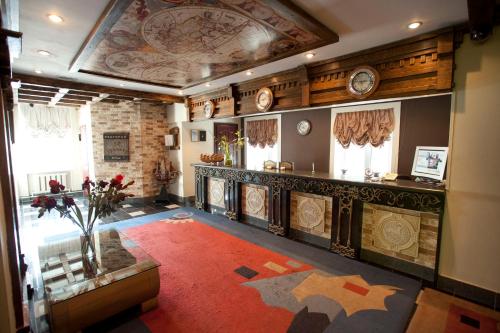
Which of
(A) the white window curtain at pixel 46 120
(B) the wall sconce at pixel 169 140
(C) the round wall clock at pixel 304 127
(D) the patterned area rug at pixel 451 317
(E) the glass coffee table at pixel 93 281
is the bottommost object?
(D) the patterned area rug at pixel 451 317

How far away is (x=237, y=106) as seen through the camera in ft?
15.5

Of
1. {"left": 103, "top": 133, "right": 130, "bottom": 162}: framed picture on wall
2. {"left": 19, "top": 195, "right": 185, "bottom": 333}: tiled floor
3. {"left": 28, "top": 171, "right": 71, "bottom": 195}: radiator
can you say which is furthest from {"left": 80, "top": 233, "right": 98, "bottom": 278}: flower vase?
{"left": 28, "top": 171, "right": 71, "bottom": 195}: radiator

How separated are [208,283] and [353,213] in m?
1.99

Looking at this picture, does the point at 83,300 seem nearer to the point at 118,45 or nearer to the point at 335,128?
the point at 118,45

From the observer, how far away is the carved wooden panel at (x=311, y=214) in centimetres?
350

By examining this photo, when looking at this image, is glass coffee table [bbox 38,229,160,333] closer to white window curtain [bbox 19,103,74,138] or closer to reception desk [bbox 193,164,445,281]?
reception desk [bbox 193,164,445,281]

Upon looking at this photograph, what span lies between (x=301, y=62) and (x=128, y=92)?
3610mm

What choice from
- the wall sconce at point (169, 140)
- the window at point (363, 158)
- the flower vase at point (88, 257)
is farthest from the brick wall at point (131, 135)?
the window at point (363, 158)

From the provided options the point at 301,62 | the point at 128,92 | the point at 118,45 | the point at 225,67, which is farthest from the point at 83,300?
the point at 128,92

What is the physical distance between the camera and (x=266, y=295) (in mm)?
2402

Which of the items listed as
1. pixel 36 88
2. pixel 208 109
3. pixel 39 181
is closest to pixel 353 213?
pixel 208 109

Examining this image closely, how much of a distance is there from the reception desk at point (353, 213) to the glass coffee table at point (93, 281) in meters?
2.26

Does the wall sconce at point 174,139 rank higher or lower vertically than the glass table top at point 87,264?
higher

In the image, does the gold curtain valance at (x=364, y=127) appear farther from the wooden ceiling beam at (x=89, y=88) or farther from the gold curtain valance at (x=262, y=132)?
the wooden ceiling beam at (x=89, y=88)
